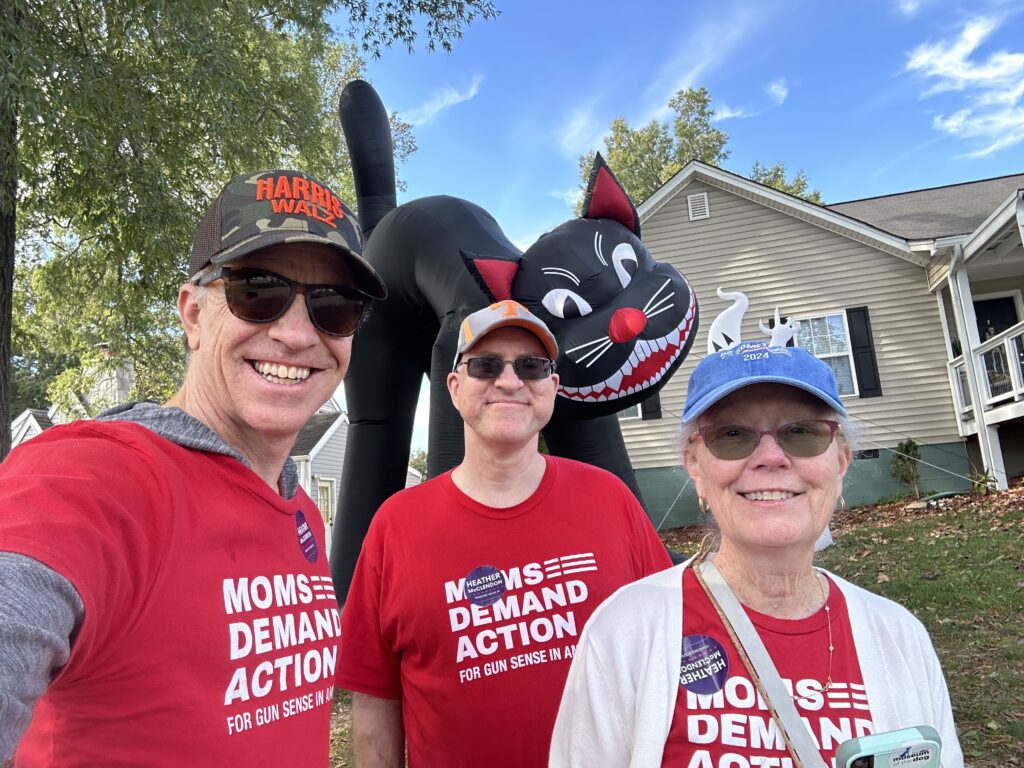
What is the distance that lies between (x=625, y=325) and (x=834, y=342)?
31.0 ft

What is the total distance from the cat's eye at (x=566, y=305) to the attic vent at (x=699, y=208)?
9498 mm

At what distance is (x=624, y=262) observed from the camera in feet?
11.3

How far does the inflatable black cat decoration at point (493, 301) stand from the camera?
3.28 metres

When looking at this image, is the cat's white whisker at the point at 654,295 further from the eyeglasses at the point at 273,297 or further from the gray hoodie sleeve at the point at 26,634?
the gray hoodie sleeve at the point at 26,634

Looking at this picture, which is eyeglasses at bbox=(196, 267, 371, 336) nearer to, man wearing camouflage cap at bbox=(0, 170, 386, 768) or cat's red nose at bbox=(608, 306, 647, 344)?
man wearing camouflage cap at bbox=(0, 170, 386, 768)

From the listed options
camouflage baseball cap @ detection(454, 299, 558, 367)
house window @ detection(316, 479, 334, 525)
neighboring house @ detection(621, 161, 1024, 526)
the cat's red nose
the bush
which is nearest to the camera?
camouflage baseball cap @ detection(454, 299, 558, 367)

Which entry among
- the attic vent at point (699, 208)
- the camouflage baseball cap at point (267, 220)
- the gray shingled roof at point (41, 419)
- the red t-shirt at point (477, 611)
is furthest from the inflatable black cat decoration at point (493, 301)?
the gray shingled roof at point (41, 419)

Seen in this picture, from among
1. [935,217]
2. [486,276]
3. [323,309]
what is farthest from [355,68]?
[323,309]

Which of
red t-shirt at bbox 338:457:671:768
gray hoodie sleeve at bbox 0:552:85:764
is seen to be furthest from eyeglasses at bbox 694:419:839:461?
gray hoodie sleeve at bbox 0:552:85:764

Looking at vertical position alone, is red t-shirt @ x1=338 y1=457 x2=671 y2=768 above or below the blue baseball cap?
below

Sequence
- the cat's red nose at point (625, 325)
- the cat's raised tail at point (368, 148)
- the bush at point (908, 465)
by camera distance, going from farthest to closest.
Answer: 1. the bush at point (908, 465)
2. the cat's raised tail at point (368, 148)
3. the cat's red nose at point (625, 325)

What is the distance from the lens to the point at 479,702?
1.76 metres

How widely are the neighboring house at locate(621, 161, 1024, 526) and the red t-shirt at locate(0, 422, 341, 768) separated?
361 inches

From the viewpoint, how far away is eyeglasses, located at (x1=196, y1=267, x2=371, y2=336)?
4.29 ft
